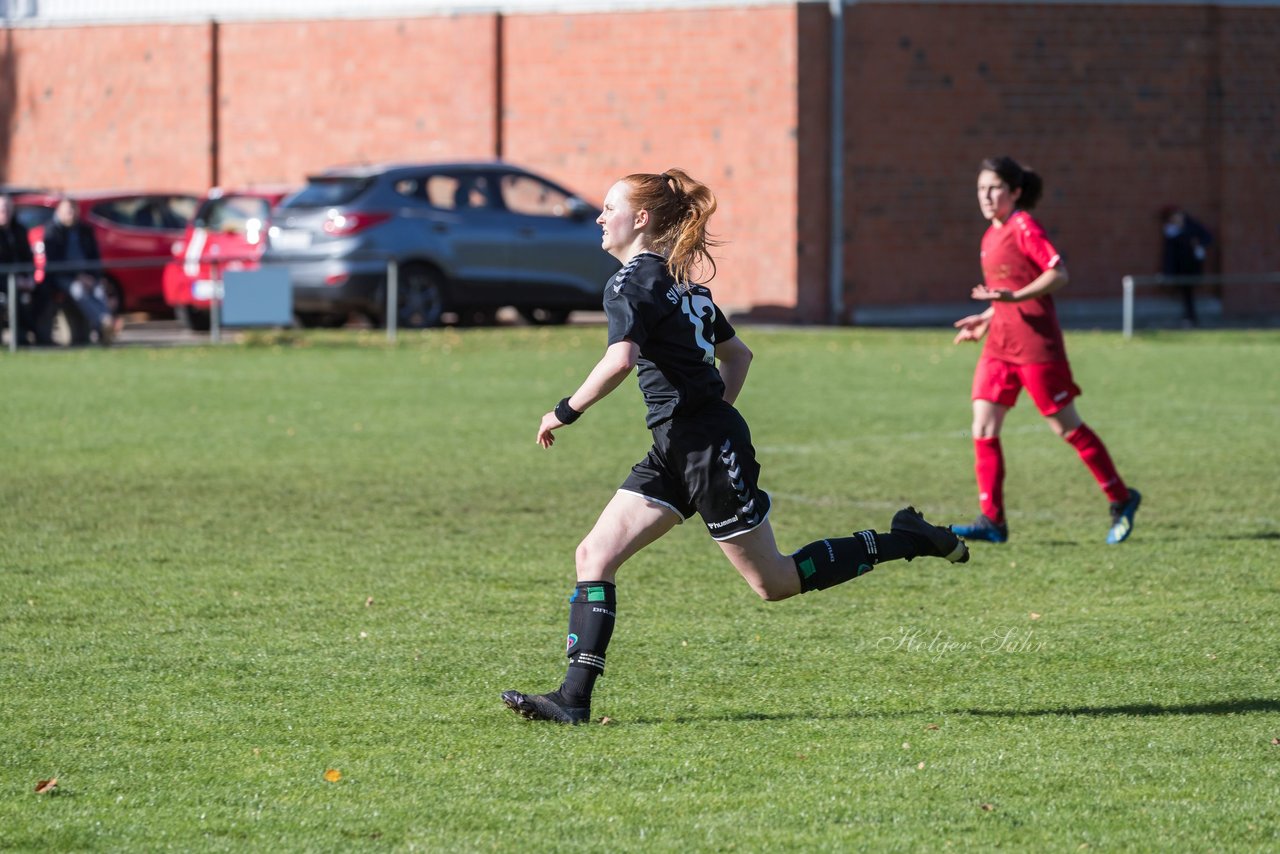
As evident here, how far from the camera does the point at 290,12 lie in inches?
1230

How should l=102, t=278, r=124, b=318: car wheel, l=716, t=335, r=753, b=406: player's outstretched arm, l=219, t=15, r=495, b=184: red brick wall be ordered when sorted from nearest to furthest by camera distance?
l=716, t=335, r=753, b=406: player's outstretched arm → l=102, t=278, r=124, b=318: car wheel → l=219, t=15, r=495, b=184: red brick wall

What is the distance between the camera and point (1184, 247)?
92.3ft

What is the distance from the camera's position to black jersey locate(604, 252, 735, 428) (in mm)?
5918

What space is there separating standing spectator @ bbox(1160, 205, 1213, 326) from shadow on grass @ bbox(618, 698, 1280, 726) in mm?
22373

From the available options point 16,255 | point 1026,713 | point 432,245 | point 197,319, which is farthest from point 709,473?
point 197,319

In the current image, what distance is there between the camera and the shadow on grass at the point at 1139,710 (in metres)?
6.26

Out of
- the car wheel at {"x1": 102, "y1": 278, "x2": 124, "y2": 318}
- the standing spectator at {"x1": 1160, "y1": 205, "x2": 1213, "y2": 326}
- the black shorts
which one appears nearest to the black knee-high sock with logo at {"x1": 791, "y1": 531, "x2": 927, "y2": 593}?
the black shorts

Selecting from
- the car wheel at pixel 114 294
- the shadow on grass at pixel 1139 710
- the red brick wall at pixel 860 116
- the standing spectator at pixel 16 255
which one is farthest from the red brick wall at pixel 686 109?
the shadow on grass at pixel 1139 710

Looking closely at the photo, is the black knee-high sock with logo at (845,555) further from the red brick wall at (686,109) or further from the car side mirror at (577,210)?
the red brick wall at (686,109)

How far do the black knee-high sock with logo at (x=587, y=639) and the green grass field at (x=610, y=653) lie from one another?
19cm

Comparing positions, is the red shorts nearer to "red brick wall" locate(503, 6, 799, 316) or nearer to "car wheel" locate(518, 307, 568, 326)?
"car wheel" locate(518, 307, 568, 326)

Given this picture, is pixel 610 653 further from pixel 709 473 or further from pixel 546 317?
pixel 546 317

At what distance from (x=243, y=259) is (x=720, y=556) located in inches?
593

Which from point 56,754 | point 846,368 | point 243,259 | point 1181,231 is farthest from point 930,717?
point 1181,231
